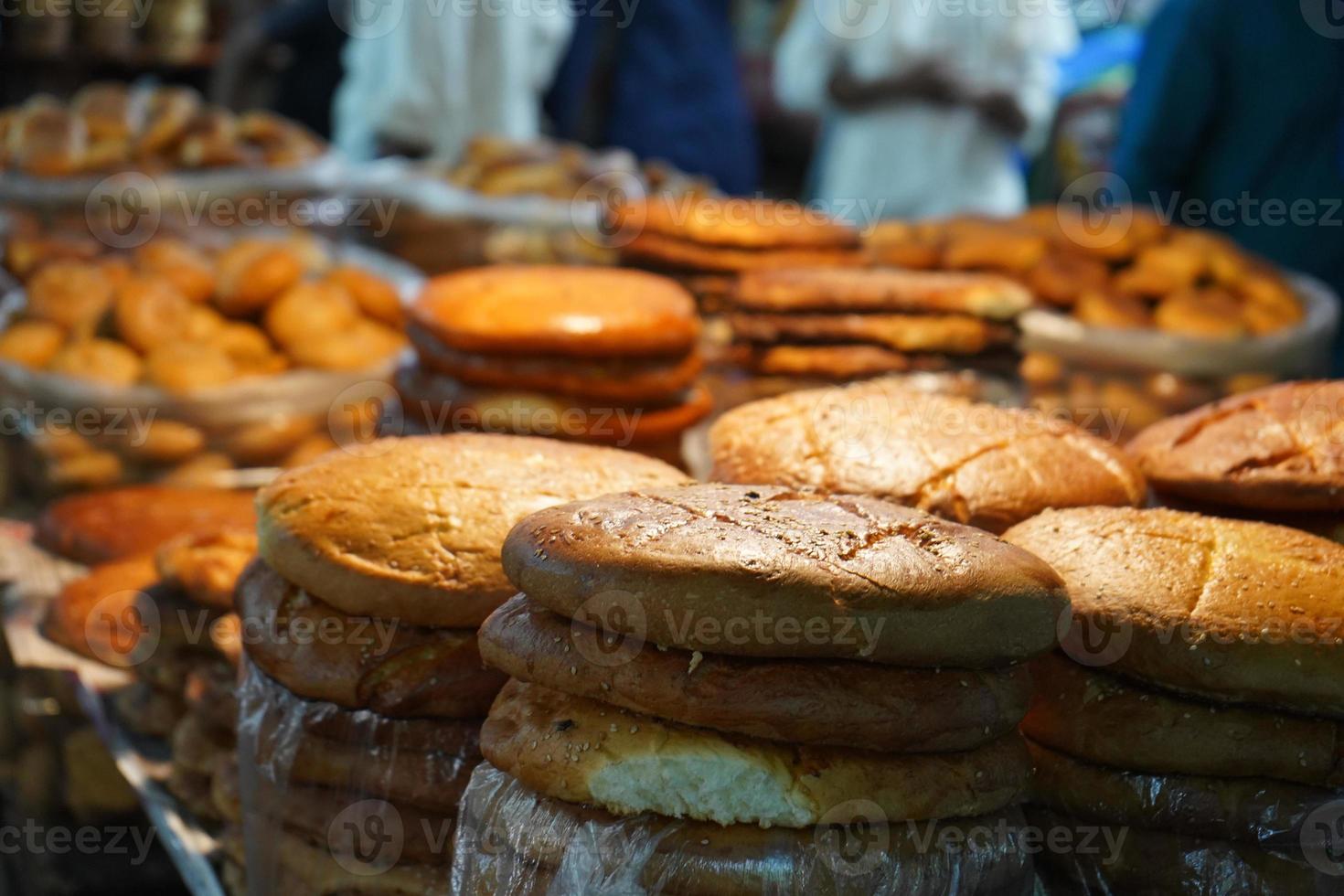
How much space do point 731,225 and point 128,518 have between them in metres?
1.55

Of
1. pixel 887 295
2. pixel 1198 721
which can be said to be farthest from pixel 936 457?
pixel 887 295

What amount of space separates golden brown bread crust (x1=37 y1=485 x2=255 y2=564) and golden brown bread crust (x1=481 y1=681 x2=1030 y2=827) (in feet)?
5.29

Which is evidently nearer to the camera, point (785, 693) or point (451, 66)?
point (785, 693)

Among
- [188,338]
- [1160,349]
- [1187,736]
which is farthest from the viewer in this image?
[1160,349]

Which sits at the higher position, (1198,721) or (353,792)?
(1198,721)

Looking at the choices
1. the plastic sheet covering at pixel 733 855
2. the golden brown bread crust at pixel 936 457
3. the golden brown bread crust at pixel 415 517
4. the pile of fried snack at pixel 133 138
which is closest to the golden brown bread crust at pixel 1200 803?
the plastic sheet covering at pixel 733 855

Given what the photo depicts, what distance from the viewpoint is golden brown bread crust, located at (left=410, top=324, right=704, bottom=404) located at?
2301 mm

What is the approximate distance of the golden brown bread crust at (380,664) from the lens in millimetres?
1573

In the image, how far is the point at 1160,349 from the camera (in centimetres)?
359

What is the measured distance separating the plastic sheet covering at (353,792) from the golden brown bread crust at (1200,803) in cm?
72

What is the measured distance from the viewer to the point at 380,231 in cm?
493

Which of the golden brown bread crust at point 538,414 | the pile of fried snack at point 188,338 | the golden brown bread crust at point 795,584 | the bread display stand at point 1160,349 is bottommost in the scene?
the pile of fried snack at point 188,338

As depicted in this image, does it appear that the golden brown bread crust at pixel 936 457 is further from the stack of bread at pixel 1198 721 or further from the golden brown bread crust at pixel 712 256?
the golden brown bread crust at pixel 712 256

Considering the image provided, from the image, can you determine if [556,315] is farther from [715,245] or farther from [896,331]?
[715,245]
